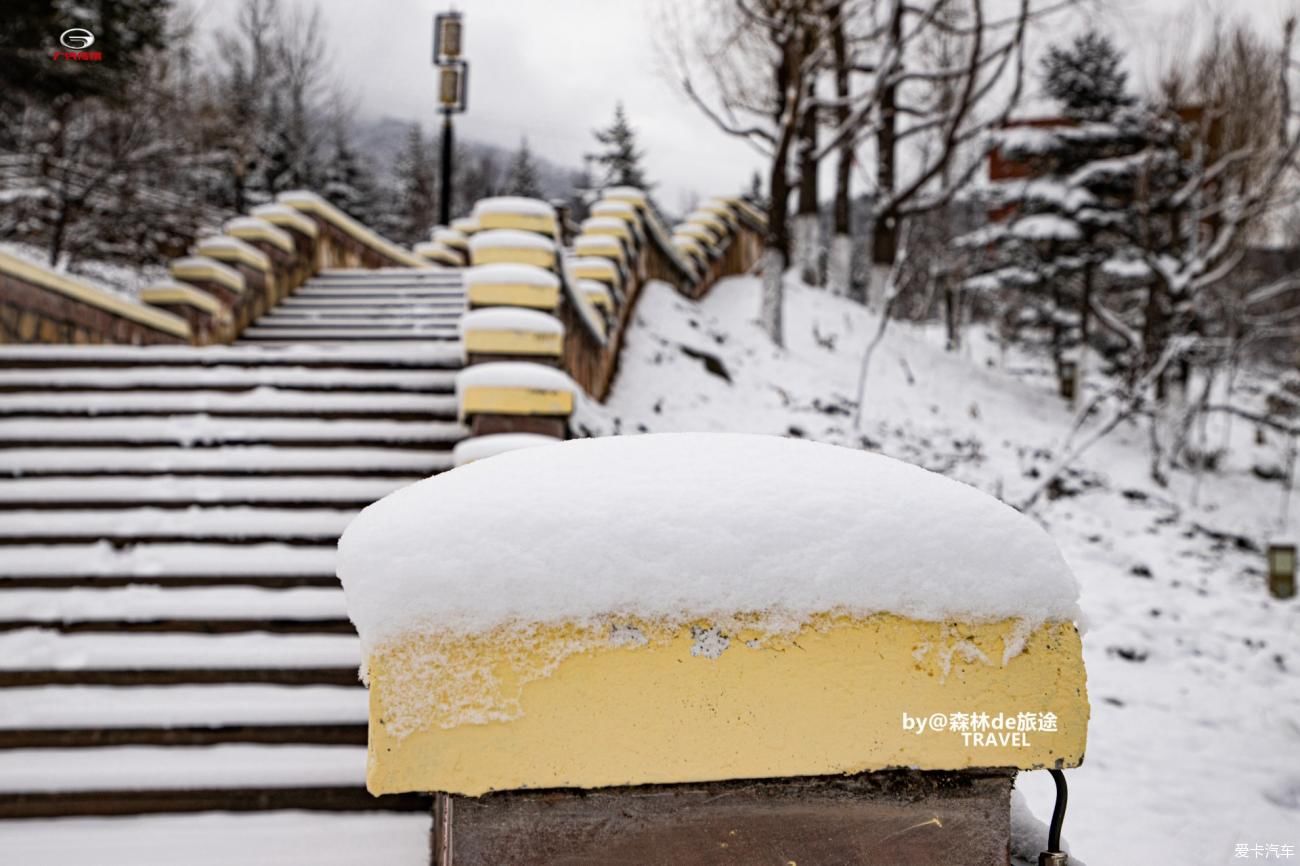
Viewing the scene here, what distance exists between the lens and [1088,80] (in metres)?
17.3

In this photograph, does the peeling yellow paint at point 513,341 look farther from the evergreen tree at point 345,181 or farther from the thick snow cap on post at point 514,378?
the evergreen tree at point 345,181

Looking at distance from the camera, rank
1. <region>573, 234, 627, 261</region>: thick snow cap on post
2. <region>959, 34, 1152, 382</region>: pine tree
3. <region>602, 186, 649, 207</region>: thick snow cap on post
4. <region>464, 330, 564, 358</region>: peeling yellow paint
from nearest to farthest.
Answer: <region>464, 330, 564, 358</region>: peeling yellow paint → <region>573, 234, 627, 261</region>: thick snow cap on post → <region>602, 186, 649, 207</region>: thick snow cap on post → <region>959, 34, 1152, 382</region>: pine tree

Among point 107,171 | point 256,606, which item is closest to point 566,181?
point 107,171

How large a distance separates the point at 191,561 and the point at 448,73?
13.8 m

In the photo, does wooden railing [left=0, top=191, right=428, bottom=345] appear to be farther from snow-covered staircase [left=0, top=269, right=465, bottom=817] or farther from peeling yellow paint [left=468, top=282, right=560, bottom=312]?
peeling yellow paint [left=468, top=282, right=560, bottom=312]

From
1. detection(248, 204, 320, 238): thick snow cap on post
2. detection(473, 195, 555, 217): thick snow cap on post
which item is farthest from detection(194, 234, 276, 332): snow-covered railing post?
detection(473, 195, 555, 217): thick snow cap on post

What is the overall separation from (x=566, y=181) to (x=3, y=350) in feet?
309

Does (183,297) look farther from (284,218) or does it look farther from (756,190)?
(756,190)

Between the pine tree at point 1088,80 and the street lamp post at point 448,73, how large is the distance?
12.3m

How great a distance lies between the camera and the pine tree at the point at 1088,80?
17281 millimetres

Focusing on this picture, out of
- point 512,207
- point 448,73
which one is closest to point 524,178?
point 448,73

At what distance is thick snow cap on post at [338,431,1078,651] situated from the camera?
4.14ft

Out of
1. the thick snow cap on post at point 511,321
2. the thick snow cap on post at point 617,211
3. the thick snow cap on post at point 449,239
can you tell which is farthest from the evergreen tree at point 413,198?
the thick snow cap on post at point 511,321

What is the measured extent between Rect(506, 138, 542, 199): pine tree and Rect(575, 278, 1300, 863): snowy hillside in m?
27.7
